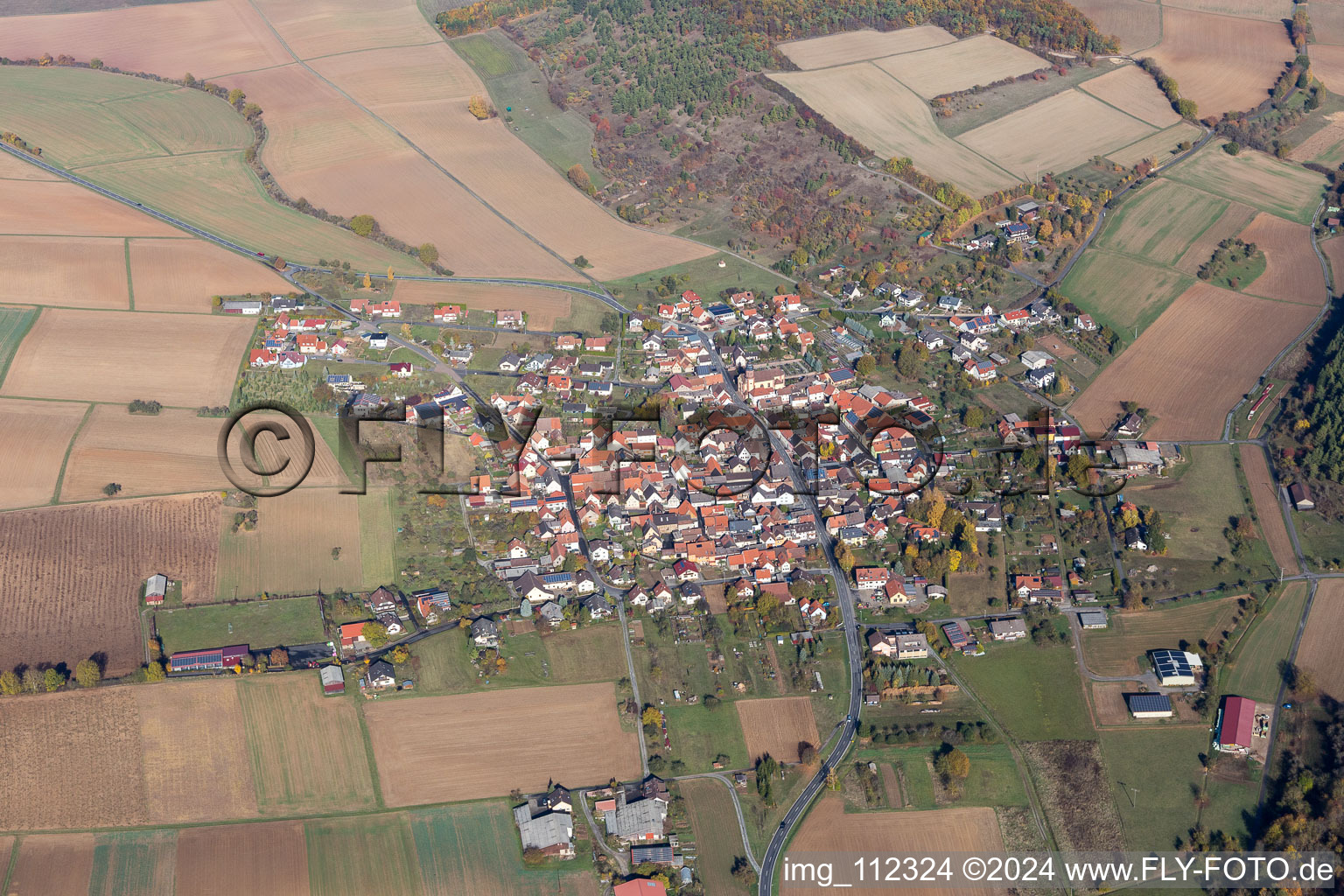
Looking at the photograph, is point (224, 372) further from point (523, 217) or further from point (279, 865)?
point (279, 865)

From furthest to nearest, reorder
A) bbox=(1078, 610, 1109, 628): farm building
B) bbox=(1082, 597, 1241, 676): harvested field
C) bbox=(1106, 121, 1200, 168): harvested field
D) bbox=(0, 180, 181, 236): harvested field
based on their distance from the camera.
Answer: bbox=(1106, 121, 1200, 168): harvested field
bbox=(0, 180, 181, 236): harvested field
bbox=(1078, 610, 1109, 628): farm building
bbox=(1082, 597, 1241, 676): harvested field

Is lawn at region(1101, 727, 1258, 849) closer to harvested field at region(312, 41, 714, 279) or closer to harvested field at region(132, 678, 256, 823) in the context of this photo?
harvested field at region(132, 678, 256, 823)

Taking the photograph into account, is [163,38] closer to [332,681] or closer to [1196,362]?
[332,681]

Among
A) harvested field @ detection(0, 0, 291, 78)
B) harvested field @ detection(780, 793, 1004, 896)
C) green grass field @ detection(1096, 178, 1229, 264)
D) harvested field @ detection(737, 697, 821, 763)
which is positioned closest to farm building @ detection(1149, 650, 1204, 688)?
harvested field @ detection(780, 793, 1004, 896)

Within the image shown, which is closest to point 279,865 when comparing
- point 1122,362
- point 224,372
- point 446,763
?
point 446,763

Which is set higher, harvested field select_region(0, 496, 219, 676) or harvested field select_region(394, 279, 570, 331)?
harvested field select_region(394, 279, 570, 331)

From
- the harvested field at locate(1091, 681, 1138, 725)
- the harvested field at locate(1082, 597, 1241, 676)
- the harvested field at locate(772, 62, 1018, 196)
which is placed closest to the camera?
the harvested field at locate(1091, 681, 1138, 725)

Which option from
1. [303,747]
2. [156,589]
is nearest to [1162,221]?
[303,747]
